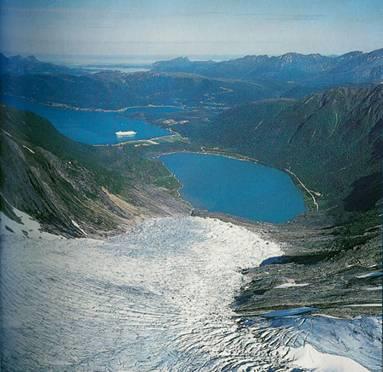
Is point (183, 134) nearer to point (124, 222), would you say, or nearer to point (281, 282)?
point (124, 222)

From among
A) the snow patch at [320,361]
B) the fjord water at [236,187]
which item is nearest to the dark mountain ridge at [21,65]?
the snow patch at [320,361]

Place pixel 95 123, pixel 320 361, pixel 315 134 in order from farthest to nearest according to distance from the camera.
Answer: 1. pixel 315 134
2. pixel 95 123
3. pixel 320 361

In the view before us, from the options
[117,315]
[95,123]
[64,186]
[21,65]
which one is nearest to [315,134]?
[95,123]

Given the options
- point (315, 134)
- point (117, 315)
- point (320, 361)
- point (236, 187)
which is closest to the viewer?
point (320, 361)

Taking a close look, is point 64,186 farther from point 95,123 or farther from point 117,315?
point 95,123

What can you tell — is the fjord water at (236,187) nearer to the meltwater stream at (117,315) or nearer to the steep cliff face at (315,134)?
the steep cliff face at (315,134)

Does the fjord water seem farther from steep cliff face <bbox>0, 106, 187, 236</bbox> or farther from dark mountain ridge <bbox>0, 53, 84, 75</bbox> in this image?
dark mountain ridge <bbox>0, 53, 84, 75</bbox>
